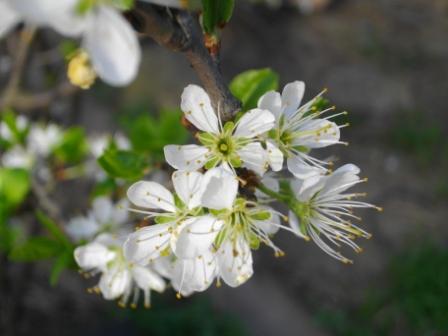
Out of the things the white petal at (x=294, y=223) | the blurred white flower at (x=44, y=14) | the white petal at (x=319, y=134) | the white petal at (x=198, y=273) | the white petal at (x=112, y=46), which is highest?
the blurred white flower at (x=44, y=14)

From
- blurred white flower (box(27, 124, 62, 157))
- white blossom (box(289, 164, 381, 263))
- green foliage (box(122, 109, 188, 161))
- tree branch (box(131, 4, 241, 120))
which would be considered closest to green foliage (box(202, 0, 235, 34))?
tree branch (box(131, 4, 241, 120))

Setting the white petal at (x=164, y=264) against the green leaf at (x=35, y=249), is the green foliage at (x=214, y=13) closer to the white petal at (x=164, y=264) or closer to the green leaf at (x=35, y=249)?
the white petal at (x=164, y=264)

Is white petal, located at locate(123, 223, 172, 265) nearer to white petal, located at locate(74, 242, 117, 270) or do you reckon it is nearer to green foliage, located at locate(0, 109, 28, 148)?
white petal, located at locate(74, 242, 117, 270)

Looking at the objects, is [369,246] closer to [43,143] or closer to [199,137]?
Answer: [43,143]

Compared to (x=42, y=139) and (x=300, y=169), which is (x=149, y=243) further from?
(x=42, y=139)

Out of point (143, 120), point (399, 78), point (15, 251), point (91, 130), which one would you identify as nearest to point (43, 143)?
point (143, 120)

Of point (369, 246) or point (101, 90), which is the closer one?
point (369, 246)

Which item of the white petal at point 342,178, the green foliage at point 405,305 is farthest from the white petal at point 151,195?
the green foliage at point 405,305
